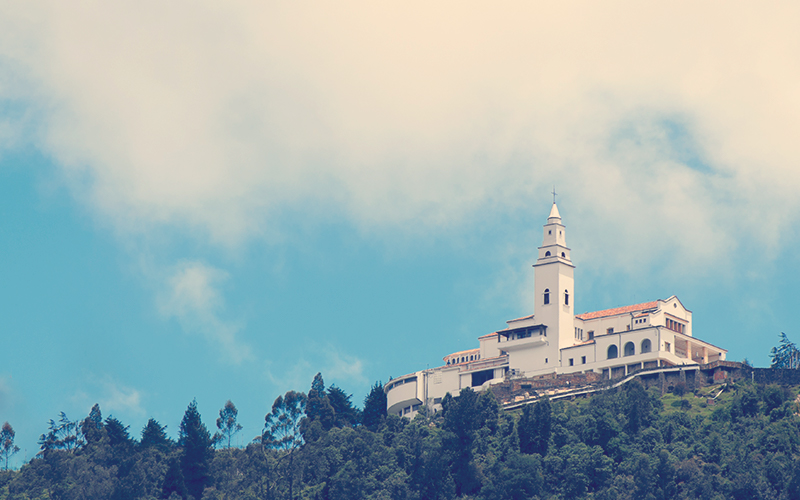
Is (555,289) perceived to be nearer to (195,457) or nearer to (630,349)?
(630,349)

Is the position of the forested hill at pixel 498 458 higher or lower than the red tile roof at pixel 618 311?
lower

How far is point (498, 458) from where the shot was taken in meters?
90.6

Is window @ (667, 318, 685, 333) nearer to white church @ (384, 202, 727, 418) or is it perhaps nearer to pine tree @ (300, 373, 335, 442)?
white church @ (384, 202, 727, 418)

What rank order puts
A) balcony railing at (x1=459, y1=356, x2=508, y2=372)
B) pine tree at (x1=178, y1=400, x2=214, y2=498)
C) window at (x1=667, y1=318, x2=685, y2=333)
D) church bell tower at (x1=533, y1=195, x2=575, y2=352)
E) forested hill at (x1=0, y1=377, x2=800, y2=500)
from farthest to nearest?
balcony railing at (x1=459, y1=356, x2=508, y2=372) → church bell tower at (x1=533, y1=195, x2=575, y2=352) → window at (x1=667, y1=318, x2=685, y2=333) → pine tree at (x1=178, y1=400, x2=214, y2=498) → forested hill at (x1=0, y1=377, x2=800, y2=500)

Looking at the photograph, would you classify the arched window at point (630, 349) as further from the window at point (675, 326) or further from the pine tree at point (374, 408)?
the pine tree at point (374, 408)

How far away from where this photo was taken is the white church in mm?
101625

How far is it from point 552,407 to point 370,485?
586 inches

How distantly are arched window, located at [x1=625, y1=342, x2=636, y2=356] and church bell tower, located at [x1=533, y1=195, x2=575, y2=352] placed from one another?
5.33 metres

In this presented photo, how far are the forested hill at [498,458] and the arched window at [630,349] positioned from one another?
4241 mm

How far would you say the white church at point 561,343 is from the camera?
102 metres

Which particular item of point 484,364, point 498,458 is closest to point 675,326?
point 484,364

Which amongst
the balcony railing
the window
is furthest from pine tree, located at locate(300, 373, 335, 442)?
the window

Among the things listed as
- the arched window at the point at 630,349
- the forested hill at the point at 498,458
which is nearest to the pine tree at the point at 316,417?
the forested hill at the point at 498,458

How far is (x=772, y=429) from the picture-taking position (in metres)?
86.8
